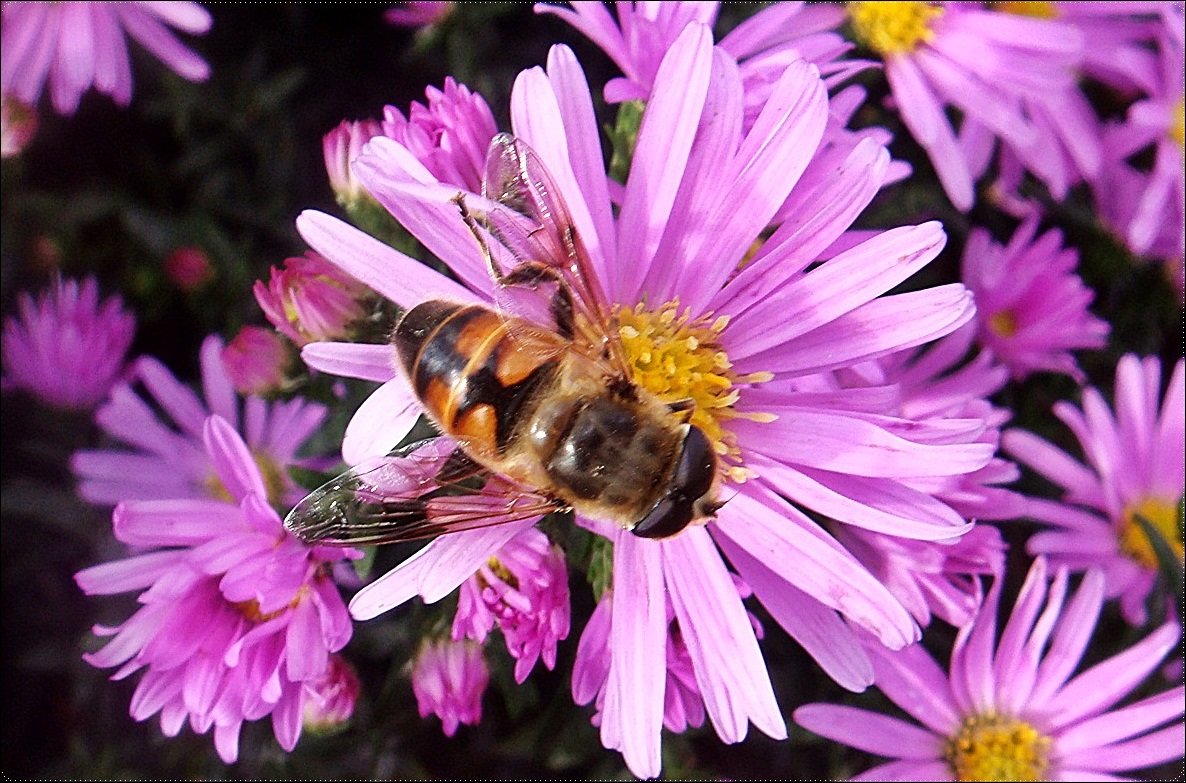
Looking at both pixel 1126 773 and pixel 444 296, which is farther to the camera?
pixel 1126 773

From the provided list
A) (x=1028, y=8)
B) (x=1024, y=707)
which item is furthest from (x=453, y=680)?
(x=1028, y=8)

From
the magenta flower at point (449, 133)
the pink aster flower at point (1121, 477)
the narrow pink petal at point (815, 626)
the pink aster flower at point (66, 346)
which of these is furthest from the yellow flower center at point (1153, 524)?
the pink aster flower at point (66, 346)

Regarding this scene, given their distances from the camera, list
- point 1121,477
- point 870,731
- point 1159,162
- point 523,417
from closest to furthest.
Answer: point 523,417
point 870,731
point 1121,477
point 1159,162

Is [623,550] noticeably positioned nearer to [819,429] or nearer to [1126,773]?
[819,429]

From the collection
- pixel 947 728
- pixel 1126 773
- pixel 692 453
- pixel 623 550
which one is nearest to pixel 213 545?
pixel 623 550

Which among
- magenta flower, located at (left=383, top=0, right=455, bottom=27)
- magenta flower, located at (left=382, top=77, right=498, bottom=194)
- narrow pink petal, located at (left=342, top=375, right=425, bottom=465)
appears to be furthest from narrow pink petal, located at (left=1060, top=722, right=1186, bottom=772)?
magenta flower, located at (left=383, top=0, right=455, bottom=27)

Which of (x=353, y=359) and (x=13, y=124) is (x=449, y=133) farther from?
(x=13, y=124)
